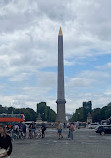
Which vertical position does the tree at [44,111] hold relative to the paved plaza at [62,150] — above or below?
above

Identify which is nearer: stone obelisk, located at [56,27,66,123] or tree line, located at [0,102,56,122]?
stone obelisk, located at [56,27,66,123]

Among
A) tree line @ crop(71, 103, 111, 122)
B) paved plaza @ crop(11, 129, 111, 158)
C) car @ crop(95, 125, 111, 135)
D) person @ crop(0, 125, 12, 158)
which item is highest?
tree line @ crop(71, 103, 111, 122)

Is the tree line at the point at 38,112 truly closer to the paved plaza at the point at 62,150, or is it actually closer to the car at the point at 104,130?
the car at the point at 104,130

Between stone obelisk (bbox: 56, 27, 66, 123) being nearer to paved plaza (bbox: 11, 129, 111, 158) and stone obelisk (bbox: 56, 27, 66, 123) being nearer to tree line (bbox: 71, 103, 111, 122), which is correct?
tree line (bbox: 71, 103, 111, 122)

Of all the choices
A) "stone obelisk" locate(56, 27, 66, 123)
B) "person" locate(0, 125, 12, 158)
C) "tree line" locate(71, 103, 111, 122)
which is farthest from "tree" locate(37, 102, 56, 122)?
"person" locate(0, 125, 12, 158)

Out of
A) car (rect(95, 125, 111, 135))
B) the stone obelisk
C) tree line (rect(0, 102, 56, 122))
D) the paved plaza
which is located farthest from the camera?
tree line (rect(0, 102, 56, 122))

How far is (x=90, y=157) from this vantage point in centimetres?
1581

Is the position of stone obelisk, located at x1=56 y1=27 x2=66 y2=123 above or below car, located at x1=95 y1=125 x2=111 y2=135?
above

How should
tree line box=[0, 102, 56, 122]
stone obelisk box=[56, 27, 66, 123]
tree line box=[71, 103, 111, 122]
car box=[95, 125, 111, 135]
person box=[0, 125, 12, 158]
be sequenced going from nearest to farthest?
person box=[0, 125, 12, 158], car box=[95, 125, 111, 135], stone obelisk box=[56, 27, 66, 123], tree line box=[71, 103, 111, 122], tree line box=[0, 102, 56, 122]

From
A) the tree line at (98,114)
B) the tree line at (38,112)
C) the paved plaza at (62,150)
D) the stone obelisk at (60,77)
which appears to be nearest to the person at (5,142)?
the paved plaza at (62,150)

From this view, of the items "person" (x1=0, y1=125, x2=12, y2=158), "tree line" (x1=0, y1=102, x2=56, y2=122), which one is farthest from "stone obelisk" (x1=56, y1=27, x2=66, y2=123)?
"person" (x1=0, y1=125, x2=12, y2=158)

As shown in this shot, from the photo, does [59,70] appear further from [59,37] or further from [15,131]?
[15,131]

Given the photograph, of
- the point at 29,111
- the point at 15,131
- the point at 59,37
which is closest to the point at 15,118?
the point at 59,37

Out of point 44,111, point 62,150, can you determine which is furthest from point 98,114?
point 62,150
